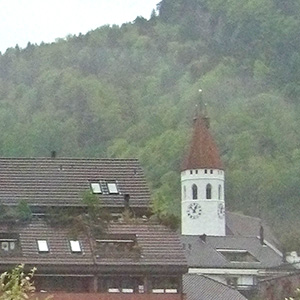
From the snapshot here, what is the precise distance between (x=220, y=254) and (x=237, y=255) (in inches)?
99.8

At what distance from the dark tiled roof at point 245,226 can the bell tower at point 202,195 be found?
5499 millimetres

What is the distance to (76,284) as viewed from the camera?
41.1m

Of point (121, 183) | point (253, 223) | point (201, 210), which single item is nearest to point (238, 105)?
point (253, 223)

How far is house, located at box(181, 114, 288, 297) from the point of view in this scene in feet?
300

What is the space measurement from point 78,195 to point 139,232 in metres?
2.68

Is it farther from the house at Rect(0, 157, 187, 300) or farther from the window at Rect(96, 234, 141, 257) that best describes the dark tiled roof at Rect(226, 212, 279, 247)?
the window at Rect(96, 234, 141, 257)

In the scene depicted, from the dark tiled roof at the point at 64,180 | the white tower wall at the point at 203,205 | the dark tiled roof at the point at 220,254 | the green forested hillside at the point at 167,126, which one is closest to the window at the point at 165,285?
the dark tiled roof at the point at 64,180

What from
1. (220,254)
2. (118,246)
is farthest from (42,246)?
(220,254)

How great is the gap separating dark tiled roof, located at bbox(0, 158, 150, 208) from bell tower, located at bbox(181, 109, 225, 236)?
198ft

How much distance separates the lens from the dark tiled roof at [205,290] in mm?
53906

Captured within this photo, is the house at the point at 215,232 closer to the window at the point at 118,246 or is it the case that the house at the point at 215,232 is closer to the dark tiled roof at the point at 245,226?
the dark tiled roof at the point at 245,226

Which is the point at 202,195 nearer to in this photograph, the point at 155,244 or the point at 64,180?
the point at 64,180

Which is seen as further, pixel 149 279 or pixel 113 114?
pixel 113 114

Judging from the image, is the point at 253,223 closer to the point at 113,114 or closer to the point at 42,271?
the point at 113,114
